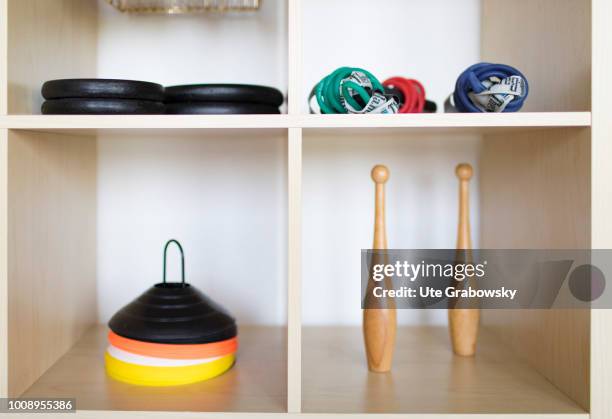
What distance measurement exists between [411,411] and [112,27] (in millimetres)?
1078

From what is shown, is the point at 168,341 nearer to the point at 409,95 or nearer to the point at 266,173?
the point at 266,173

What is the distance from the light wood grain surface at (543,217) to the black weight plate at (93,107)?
693 mm

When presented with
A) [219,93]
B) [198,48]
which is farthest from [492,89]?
[198,48]

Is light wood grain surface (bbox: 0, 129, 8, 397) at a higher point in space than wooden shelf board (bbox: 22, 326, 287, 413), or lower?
higher

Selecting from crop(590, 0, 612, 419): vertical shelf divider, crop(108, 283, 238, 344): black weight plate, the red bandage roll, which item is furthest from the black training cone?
crop(590, 0, 612, 419): vertical shelf divider

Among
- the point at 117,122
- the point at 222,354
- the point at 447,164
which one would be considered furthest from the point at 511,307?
the point at 117,122

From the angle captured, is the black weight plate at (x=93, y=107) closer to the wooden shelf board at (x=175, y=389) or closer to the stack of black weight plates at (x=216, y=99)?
the stack of black weight plates at (x=216, y=99)

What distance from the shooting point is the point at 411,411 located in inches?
40.9

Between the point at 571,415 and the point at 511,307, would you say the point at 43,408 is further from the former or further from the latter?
the point at 511,307

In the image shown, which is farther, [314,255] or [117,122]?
[314,255]

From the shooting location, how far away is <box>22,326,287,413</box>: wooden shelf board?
3.54 feet

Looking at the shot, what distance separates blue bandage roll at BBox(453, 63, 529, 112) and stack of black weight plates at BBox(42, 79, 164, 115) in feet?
1.72

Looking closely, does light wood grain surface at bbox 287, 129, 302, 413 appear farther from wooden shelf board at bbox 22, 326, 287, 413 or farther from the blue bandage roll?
the blue bandage roll


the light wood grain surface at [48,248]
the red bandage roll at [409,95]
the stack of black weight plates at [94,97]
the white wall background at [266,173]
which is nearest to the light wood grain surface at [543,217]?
the white wall background at [266,173]
